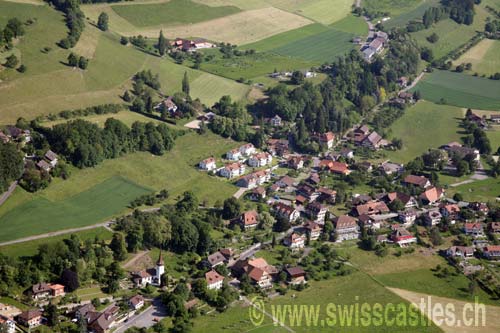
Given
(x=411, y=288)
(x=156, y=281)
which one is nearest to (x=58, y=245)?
(x=156, y=281)

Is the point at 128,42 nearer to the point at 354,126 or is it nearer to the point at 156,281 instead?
the point at 354,126

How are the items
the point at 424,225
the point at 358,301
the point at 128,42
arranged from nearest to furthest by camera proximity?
the point at 358,301
the point at 424,225
the point at 128,42

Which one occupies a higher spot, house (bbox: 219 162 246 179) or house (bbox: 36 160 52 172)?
house (bbox: 36 160 52 172)

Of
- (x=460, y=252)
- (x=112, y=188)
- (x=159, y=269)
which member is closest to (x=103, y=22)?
(x=112, y=188)

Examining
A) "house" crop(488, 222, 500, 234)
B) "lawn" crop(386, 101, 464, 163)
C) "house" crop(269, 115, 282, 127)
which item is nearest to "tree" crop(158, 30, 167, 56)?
"house" crop(269, 115, 282, 127)

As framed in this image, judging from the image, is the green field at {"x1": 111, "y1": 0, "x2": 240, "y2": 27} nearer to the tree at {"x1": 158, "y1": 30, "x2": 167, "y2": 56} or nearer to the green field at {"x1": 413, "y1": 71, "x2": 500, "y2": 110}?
the tree at {"x1": 158, "y1": 30, "x2": 167, "y2": 56}

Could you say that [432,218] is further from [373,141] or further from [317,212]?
[373,141]

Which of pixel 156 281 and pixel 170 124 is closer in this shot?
pixel 156 281
